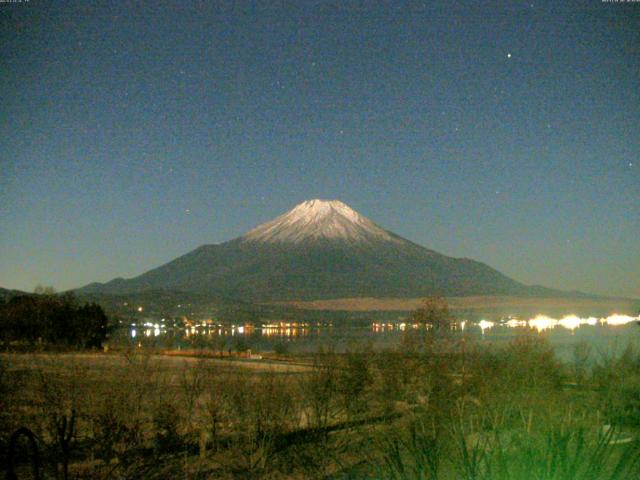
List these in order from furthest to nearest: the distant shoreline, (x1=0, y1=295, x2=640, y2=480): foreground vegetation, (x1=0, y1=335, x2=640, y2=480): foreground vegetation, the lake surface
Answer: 1. the distant shoreline
2. the lake surface
3. (x1=0, y1=335, x2=640, y2=480): foreground vegetation
4. (x1=0, y1=295, x2=640, y2=480): foreground vegetation

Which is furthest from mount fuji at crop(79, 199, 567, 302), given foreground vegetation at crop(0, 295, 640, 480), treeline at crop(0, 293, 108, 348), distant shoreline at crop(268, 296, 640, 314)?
foreground vegetation at crop(0, 295, 640, 480)

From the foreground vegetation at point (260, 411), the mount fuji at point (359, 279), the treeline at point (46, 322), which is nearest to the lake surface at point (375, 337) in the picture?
the foreground vegetation at point (260, 411)

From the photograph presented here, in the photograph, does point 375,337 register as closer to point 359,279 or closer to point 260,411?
point 260,411

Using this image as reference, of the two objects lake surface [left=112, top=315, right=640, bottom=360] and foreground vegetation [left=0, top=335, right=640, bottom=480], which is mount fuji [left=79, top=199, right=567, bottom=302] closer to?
lake surface [left=112, top=315, right=640, bottom=360]

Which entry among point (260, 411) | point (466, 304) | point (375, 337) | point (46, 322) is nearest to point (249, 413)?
point (260, 411)

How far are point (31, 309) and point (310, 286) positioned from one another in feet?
423

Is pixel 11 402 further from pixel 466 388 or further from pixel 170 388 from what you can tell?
pixel 466 388

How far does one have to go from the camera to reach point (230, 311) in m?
152

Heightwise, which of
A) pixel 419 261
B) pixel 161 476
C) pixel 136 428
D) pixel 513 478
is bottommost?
pixel 161 476

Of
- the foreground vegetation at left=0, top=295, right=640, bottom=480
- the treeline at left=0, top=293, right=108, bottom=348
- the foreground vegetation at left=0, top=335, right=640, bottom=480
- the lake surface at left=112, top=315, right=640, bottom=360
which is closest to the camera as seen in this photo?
the foreground vegetation at left=0, top=295, right=640, bottom=480

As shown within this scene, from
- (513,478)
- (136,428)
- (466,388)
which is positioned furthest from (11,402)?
(513,478)

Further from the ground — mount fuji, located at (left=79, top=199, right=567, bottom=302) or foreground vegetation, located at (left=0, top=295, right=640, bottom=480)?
mount fuji, located at (left=79, top=199, right=567, bottom=302)

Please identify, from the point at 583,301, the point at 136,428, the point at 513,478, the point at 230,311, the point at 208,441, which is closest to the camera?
the point at 513,478

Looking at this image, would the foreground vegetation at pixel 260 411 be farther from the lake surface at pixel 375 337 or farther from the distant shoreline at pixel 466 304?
the distant shoreline at pixel 466 304
